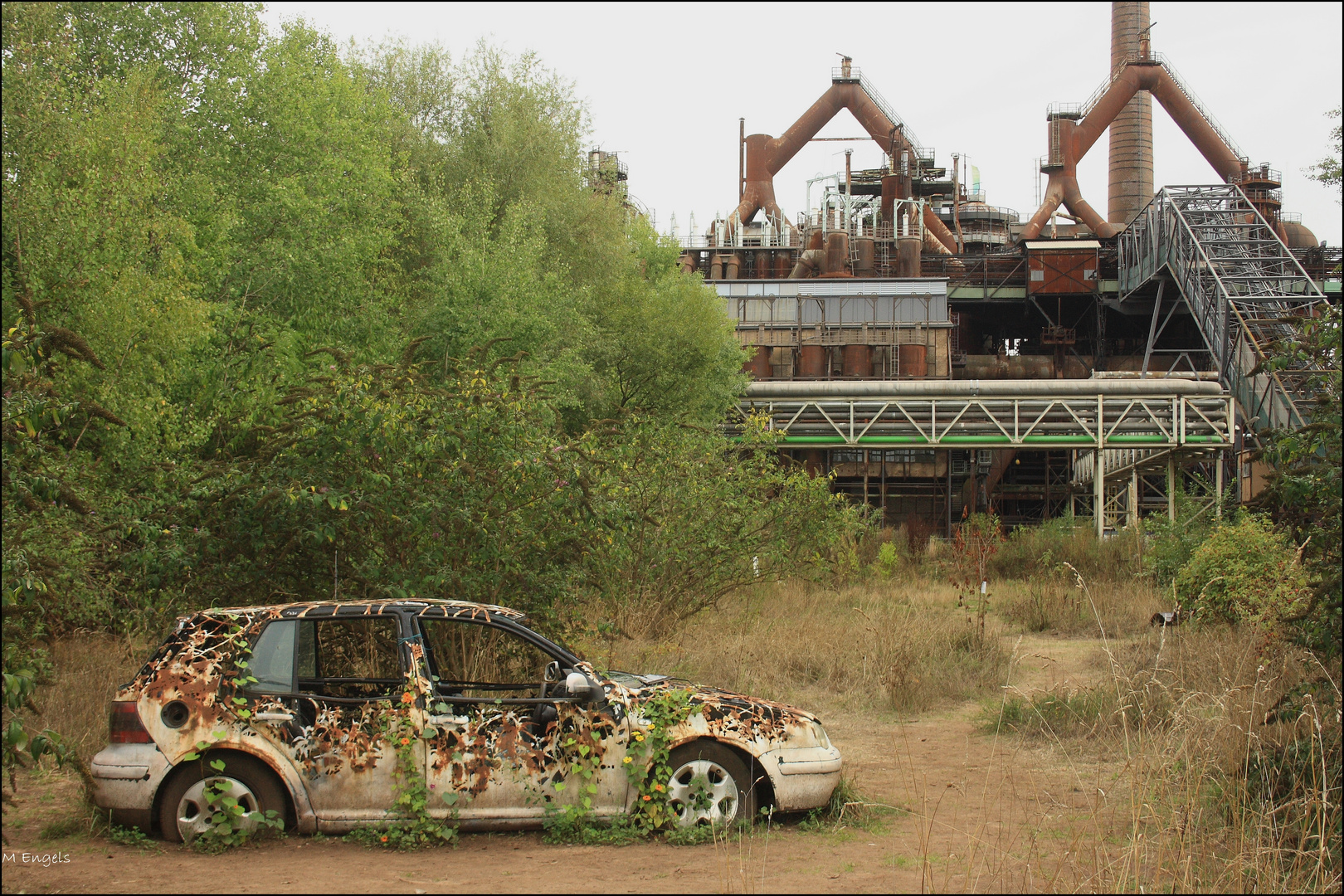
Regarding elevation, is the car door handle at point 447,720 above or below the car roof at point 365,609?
below

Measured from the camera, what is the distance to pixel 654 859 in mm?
5961

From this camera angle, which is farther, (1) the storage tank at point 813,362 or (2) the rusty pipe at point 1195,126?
(2) the rusty pipe at point 1195,126

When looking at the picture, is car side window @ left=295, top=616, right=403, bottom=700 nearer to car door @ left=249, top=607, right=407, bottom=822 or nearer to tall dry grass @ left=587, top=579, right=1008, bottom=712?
car door @ left=249, top=607, right=407, bottom=822

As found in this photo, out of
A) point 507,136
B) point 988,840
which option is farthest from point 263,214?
point 988,840

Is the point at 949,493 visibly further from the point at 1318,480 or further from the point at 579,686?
the point at 579,686

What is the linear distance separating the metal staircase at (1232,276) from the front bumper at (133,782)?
26853 millimetres

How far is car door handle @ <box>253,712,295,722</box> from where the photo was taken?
6242 millimetres

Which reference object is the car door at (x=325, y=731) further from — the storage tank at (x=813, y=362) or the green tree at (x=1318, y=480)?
the storage tank at (x=813, y=362)

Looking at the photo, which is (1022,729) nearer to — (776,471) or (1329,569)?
(1329,569)

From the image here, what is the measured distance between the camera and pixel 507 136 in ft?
84.4

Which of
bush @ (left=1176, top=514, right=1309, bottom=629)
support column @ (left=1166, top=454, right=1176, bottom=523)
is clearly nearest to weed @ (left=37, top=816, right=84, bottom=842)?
bush @ (left=1176, top=514, right=1309, bottom=629)

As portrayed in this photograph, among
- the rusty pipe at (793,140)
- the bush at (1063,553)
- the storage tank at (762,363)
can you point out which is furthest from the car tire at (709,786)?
the rusty pipe at (793,140)

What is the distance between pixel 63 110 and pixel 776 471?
465 inches

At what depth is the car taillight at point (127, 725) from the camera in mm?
6160
